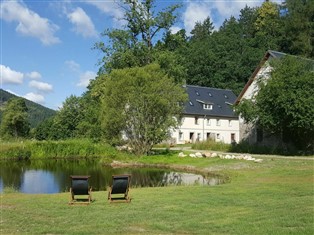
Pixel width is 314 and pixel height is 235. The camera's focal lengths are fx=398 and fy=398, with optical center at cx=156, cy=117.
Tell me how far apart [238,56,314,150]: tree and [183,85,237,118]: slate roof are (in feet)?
76.1

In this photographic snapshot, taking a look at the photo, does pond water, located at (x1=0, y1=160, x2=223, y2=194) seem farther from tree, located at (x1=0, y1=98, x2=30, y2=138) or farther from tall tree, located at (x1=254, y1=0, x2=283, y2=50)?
tall tree, located at (x1=254, y1=0, x2=283, y2=50)

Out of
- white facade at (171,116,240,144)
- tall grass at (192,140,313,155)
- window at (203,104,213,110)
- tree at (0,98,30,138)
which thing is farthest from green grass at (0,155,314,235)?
tree at (0,98,30,138)

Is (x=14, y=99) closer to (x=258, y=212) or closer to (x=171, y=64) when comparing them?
(x=171, y=64)

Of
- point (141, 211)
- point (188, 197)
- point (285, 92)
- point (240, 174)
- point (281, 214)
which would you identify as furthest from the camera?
point (285, 92)

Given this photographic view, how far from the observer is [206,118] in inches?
2356

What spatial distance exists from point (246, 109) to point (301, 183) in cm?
1982

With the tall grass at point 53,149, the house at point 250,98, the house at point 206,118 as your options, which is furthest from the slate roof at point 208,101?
the tall grass at point 53,149

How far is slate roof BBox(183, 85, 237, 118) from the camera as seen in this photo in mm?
58750

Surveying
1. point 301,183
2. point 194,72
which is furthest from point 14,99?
point 301,183

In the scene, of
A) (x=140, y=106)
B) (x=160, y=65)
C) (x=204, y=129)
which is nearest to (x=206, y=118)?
(x=204, y=129)

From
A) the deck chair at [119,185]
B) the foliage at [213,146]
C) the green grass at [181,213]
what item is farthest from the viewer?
the foliage at [213,146]

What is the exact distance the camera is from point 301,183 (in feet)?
49.6

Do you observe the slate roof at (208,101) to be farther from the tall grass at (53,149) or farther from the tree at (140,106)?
the tree at (140,106)

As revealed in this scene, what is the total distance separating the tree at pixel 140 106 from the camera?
32.5m
